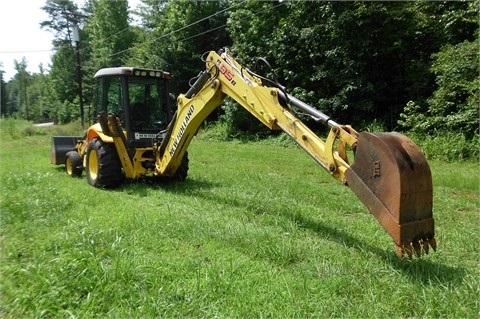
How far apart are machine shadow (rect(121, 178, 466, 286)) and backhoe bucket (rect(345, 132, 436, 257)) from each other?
23 cm

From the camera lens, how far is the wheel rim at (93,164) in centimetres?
708

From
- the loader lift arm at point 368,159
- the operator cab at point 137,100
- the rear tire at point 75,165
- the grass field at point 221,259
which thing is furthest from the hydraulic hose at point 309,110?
the rear tire at point 75,165

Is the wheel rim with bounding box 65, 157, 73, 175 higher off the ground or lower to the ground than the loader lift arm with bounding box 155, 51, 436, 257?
lower

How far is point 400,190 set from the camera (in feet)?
9.09

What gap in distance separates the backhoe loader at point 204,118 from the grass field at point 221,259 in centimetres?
42

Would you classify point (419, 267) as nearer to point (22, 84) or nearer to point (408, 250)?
point (408, 250)

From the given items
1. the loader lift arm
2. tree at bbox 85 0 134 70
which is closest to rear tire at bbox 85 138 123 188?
the loader lift arm

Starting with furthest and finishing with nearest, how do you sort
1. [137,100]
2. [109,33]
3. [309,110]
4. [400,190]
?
[109,33] < [137,100] < [309,110] < [400,190]

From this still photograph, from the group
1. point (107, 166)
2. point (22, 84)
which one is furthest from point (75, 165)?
point (22, 84)

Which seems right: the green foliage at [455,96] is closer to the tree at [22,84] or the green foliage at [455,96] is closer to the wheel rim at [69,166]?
the wheel rim at [69,166]

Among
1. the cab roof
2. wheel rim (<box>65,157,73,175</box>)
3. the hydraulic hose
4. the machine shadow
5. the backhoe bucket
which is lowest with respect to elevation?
the machine shadow

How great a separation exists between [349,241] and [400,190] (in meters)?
1.25

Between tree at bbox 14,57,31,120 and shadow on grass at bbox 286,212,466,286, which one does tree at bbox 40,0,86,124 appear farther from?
shadow on grass at bbox 286,212,466,286

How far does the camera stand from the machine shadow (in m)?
2.94
